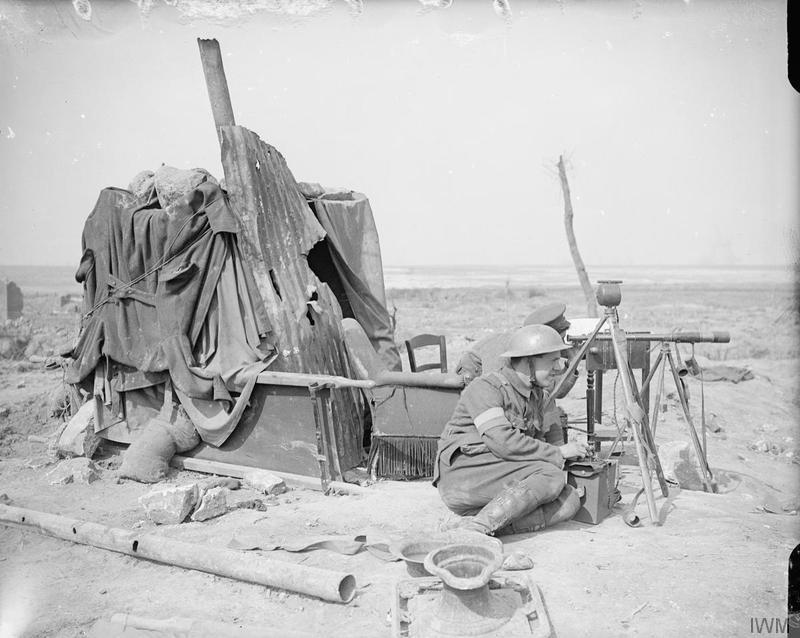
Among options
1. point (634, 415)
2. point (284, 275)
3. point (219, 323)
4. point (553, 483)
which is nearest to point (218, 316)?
point (219, 323)

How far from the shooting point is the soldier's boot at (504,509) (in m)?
4.45

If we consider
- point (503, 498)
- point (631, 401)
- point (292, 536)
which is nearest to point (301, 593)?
point (292, 536)

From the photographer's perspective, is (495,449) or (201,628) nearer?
(201,628)

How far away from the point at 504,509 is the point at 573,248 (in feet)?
42.3

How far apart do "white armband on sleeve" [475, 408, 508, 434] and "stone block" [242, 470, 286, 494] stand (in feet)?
7.40

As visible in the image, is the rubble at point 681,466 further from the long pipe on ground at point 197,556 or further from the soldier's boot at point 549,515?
the long pipe on ground at point 197,556

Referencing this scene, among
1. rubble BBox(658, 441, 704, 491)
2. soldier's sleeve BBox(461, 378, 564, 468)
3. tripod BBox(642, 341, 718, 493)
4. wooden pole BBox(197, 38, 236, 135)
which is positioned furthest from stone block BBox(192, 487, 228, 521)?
wooden pole BBox(197, 38, 236, 135)

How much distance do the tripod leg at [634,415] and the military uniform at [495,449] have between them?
0.53 metres

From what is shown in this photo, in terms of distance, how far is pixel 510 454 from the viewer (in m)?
4.64

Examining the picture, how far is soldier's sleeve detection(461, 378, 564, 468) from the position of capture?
4641mm

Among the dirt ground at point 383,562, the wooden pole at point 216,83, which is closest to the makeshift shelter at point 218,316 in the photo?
the dirt ground at point 383,562

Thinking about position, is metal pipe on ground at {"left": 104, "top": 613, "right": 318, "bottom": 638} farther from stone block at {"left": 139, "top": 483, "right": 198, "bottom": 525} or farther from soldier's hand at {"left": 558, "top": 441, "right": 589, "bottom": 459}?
soldier's hand at {"left": 558, "top": 441, "right": 589, "bottom": 459}

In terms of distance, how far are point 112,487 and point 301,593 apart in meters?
3.26

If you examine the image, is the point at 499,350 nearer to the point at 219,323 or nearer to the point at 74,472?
the point at 219,323
